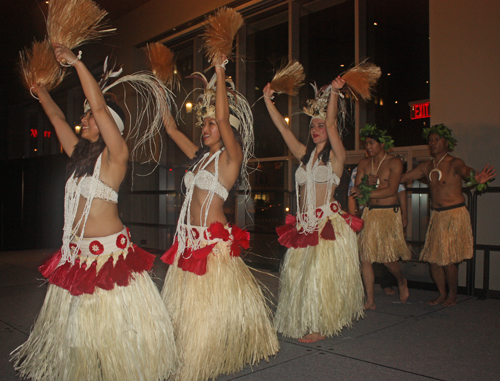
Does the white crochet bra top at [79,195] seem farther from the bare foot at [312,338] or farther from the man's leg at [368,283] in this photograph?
the man's leg at [368,283]

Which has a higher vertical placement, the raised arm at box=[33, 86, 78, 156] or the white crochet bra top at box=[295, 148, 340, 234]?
the raised arm at box=[33, 86, 78, 156]

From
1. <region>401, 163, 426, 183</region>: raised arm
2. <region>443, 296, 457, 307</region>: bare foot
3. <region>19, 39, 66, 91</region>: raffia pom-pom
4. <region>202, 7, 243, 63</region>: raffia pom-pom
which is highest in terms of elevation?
<region>202, 7, 243, 63</region>: raffia pom-pom

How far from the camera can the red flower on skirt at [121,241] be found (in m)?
2.15

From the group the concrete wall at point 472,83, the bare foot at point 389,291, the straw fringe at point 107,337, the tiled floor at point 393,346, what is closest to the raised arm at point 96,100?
the straw fringe at point 107,337

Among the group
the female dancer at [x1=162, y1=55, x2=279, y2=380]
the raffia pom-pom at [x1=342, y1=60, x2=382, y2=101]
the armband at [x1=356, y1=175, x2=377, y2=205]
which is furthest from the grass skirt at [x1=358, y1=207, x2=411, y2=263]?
the female dancer at [x1=162, y1=55, x2=279, y2=380]

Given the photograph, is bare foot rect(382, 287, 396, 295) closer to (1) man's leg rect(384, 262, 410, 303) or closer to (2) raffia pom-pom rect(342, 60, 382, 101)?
(1) man's leg rect(384, 262, 410, 303)

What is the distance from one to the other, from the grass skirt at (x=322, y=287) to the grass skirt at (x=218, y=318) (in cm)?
55

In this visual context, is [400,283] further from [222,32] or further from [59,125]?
[59,125]

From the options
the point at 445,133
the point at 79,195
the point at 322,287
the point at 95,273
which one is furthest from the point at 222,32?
the point at 445,133

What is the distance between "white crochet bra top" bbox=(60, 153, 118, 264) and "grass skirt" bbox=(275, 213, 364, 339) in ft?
5.03

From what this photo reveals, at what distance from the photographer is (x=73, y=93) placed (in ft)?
34.9

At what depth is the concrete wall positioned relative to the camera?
4453 mm

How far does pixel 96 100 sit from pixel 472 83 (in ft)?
13.6

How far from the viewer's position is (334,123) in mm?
3016
